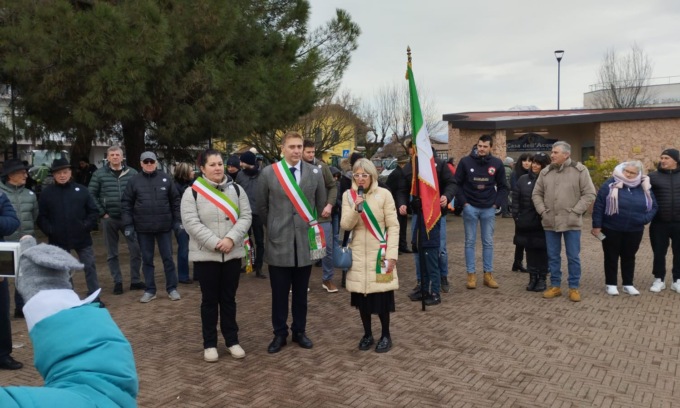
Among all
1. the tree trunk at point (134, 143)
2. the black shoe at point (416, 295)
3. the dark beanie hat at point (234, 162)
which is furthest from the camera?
the tree trunk at point (134, 143)

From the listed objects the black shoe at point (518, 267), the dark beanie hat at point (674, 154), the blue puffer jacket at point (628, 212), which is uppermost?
the dark beanie hat at point (674, 154)

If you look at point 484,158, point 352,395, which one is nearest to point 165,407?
point 352,395

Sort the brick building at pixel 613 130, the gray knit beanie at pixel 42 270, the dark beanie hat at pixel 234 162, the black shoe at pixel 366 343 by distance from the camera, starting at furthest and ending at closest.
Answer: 1. the brick building at pixel 613 130
2. the dark beanie hat at pixel 234 162
3. the black shoe at pixel 366 343
4. the gray knit beanie at pixel 42 270

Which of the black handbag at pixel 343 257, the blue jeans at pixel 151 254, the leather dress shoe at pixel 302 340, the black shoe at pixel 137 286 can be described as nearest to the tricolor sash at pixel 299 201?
the black handbag at pixel 343 257

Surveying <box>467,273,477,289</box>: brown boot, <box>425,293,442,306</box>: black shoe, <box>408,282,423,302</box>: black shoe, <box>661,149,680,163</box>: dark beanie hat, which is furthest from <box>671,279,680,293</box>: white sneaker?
<box>408,282,423,302</box>: black shoe

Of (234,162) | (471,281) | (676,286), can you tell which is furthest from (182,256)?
(676,286)

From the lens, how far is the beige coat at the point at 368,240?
207 inches

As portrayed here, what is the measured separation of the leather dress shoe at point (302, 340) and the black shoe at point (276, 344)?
15 cm

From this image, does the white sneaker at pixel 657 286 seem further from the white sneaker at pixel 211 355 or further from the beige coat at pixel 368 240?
the white sneaker at pixel 211 355

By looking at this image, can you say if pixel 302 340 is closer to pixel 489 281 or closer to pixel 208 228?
pixel 208 228

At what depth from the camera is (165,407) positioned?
416cm

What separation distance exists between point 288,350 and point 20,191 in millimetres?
3695

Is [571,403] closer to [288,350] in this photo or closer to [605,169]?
[288,350]

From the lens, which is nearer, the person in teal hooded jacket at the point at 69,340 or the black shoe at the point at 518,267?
the person in teal hooded jacket at the point at 69,340
